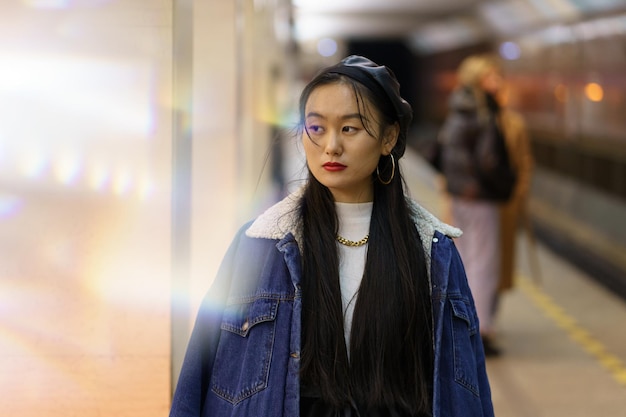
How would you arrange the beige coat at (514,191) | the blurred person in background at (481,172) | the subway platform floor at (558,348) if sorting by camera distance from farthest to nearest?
1. the beige coat at (514,191)
2. the blurred person in background at (481,172)
3. the subway platform floor at (558,348)

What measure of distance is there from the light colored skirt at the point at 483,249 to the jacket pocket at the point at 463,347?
197 inches

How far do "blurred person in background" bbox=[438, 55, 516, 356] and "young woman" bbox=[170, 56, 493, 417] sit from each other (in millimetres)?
4914

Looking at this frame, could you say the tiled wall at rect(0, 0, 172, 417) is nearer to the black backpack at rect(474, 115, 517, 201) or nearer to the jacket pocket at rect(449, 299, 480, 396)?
the jacket pocket at rect(449, 299, 480, 396)

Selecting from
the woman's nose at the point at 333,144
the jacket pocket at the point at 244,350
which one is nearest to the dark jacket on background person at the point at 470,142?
the woman's nose at the point at 333,144

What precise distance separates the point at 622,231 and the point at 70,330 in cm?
994

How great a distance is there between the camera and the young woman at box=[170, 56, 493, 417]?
244 cm

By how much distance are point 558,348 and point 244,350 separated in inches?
227

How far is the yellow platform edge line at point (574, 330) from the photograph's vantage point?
731cm

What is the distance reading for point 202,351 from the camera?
248cm

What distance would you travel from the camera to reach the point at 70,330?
133 inches

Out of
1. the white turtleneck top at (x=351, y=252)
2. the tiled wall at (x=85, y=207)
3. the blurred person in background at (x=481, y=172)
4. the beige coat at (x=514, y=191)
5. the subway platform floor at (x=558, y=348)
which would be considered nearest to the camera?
the white turtleneck top at (x=351, y=252)

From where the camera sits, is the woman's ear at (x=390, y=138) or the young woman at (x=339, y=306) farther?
the woman's ear at (x=390, y=138)

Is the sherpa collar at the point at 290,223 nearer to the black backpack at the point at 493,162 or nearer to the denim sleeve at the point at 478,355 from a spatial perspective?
the denim sleeve at the point at 478,355

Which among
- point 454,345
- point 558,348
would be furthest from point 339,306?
point 558,348
